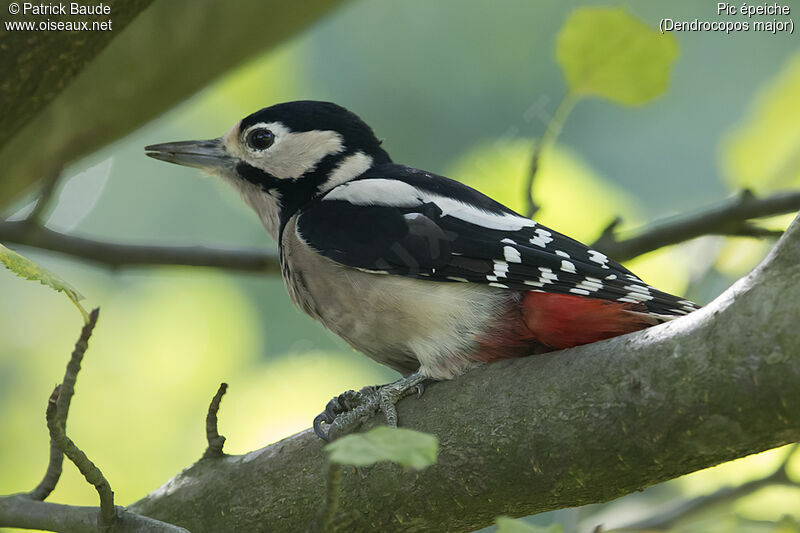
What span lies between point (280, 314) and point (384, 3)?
11.8ft

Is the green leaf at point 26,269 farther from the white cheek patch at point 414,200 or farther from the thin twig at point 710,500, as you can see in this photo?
the thin twig at point 710,500

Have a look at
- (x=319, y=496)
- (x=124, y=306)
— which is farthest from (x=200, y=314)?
(x=319, y=496)

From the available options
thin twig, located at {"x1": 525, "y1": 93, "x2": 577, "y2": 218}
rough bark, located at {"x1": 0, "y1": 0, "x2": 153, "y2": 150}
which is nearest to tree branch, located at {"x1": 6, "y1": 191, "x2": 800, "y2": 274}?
thin twig, located at {"x1": 525, "y1": 93, "x2": 577, "y2": 218}

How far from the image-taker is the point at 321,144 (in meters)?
2.78

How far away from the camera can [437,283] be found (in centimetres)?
217

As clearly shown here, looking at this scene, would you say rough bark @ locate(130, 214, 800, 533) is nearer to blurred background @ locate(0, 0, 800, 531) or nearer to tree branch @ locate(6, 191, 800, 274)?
blurred background @ locate(0, 0, 800, 531)

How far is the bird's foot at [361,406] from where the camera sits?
1.93m

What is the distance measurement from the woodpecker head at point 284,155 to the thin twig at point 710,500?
50.3 inches

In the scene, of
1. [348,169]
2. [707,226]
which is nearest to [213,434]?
[348,169]

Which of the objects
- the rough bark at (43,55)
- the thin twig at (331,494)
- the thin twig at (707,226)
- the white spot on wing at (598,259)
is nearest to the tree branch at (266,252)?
the thin twig at (707,226)

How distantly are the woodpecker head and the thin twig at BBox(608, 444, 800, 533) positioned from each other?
50.3 inches

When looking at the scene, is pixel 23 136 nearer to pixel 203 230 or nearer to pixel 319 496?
pixel 319 496

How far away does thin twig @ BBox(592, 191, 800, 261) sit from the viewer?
2.53 metres

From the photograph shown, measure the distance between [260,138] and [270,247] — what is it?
753 mm
